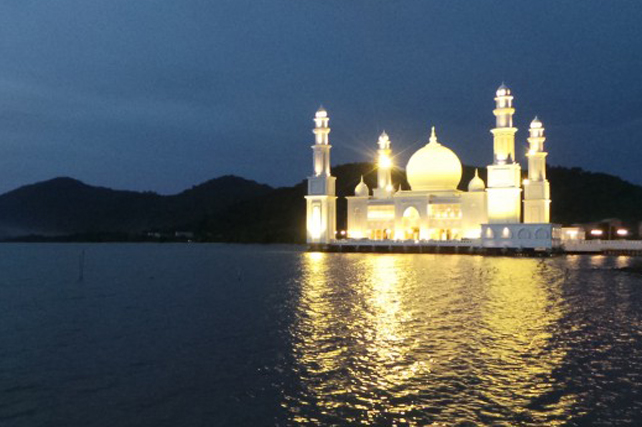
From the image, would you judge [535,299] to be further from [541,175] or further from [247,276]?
[541,175]

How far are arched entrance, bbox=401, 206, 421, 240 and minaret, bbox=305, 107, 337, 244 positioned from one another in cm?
995

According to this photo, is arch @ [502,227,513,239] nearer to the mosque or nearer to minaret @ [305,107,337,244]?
the mosque

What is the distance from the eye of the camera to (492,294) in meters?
35.6

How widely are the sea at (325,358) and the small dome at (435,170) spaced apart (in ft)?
172

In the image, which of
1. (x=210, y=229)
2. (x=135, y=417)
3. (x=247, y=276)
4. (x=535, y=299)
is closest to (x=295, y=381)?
(x=135, y=417)

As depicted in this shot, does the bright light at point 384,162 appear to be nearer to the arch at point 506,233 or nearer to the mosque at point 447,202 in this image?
the mosque at point 447,202

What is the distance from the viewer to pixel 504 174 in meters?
79.2

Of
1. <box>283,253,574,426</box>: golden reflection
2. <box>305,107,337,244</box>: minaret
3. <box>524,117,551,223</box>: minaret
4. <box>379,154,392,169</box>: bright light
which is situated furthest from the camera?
<box>379,154,392,169</box>: bright light

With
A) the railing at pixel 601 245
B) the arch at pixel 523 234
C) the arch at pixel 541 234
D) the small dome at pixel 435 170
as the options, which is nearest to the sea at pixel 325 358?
the arch at pixel 541 234

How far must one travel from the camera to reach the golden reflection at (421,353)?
14.6 m

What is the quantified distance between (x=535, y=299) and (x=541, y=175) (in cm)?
5814

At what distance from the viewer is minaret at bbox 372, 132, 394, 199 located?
94.0 meters

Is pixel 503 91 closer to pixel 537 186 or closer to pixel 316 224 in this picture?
pixel 537 186

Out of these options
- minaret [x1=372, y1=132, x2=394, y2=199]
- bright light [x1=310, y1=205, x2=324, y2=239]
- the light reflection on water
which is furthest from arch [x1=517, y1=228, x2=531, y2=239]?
the light reflection on water
